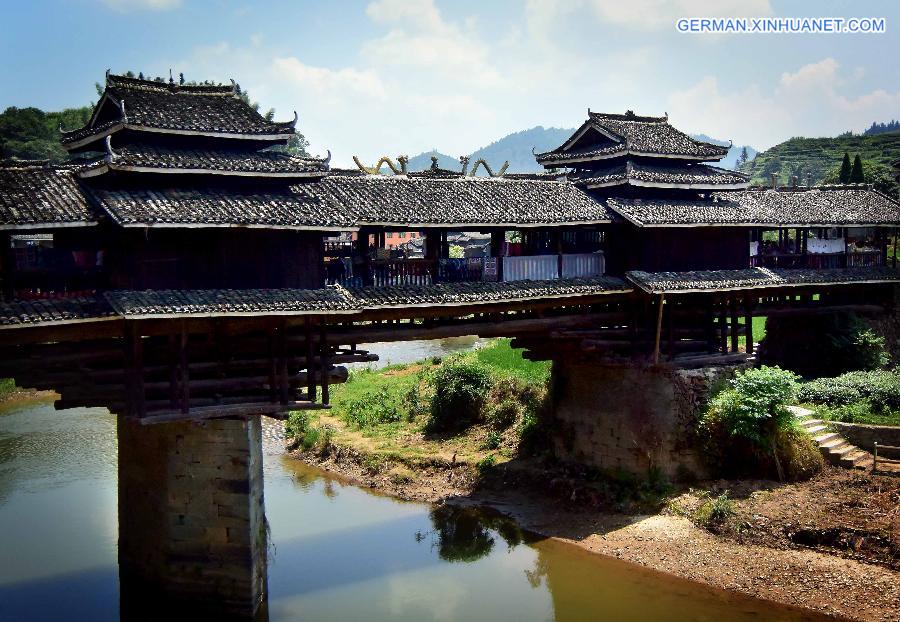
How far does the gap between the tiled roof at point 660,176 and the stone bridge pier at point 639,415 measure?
5275 mm

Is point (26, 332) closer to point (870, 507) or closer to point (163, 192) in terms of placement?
point (163, 192)

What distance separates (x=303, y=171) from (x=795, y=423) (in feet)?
48.2

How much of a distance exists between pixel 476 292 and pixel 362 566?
24.3 feet

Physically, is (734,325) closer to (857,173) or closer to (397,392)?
(397,392)

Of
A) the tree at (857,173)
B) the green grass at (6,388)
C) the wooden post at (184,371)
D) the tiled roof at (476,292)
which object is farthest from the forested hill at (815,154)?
the wooden post at (184,371)

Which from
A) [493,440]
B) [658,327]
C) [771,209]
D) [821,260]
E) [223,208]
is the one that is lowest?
[493,440]

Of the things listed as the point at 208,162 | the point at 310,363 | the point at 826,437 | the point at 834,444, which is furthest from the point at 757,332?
the point at 208,162

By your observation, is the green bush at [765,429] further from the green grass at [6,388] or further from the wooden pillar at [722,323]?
the green grass at [6,388]

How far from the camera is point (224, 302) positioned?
17.2 meters

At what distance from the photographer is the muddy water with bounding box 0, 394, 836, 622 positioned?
63.2 ft

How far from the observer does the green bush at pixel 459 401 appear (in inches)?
1204

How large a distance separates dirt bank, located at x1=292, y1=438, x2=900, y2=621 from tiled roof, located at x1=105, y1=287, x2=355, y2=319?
9757mm

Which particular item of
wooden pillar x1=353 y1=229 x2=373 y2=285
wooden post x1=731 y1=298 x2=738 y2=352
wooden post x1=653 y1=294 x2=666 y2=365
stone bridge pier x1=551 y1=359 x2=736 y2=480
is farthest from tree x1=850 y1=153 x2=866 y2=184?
wooden pillar x1=353 y1=229 x2=373 y2=285

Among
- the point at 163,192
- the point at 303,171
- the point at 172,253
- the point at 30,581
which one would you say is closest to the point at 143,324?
the point at 172,253
